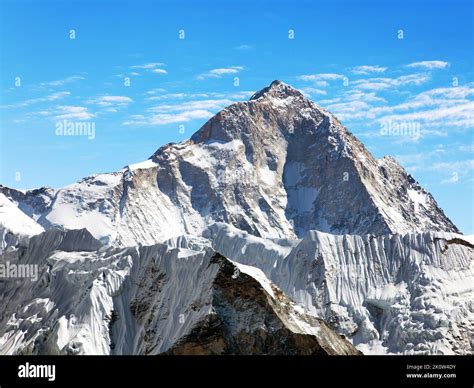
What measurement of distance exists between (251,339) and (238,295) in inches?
216

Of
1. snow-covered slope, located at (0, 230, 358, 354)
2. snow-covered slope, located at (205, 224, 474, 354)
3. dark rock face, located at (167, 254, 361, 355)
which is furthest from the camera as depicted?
snow-covered slope, located at (205, 224, 474, 354)

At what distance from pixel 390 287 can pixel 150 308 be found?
234ft

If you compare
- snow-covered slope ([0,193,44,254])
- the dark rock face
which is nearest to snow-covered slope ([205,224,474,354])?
snow-covered slope ([0,193,44,254])

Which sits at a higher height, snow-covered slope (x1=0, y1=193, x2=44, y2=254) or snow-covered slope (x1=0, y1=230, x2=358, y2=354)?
snow-covered slope (x1=0, y1=193, x2=44, y2=254)

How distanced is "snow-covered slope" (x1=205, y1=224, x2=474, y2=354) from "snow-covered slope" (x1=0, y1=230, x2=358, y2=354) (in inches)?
1880

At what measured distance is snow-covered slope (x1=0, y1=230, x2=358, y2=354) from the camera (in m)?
105

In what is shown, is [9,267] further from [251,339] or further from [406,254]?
[406,254]

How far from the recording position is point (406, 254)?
189m

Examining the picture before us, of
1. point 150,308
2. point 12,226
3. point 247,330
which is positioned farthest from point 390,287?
point 247,330

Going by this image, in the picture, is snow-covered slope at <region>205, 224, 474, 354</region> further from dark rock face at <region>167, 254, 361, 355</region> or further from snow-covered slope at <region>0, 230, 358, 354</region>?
dark rock face at <region>167, 254, 361, 355</region>

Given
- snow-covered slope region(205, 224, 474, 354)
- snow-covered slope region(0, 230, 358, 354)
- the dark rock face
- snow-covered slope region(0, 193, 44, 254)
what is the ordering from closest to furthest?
the dark rock face < snow-covered slope region(0, 230, 358, 354) < snow-covered slope region(0, 193, 44, 254) < snow-covered slope region(205, 224, 474, 354)
